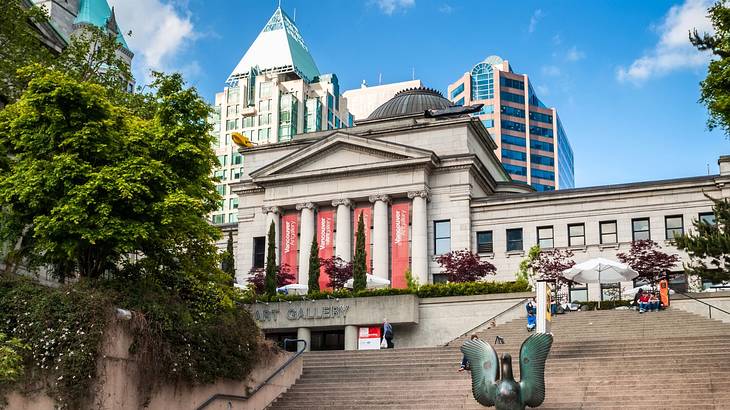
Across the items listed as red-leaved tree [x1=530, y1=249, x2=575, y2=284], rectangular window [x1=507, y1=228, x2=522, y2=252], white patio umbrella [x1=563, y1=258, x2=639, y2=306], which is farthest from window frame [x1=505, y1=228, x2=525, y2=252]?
white patio umbrella [x1=563, y1=258, x2=639, y2=306]

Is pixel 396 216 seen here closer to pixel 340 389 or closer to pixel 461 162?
pixel 461 162

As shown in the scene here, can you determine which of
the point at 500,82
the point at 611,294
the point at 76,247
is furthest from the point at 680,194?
the point at 500,82

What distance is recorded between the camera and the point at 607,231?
5584cm

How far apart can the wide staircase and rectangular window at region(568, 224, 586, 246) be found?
1844 centimetres

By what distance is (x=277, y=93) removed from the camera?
14575 centimetres

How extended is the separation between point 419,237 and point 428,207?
2.36 m

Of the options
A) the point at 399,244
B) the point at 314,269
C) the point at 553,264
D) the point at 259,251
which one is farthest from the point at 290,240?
the point at 553,264

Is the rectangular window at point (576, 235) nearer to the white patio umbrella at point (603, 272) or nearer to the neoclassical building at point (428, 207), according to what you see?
the neoclassical building at point (428, 207)

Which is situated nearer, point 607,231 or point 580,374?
point 580,374

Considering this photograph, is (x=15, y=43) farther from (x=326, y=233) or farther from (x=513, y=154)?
(x=513, y=154)

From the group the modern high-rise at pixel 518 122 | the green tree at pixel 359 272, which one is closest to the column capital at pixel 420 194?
the green tree at pixel 359 272

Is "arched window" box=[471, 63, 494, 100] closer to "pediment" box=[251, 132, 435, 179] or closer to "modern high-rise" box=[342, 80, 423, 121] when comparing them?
"modern high-rise" box=[342, 80, 423, 121]

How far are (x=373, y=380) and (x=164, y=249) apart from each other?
875 cm

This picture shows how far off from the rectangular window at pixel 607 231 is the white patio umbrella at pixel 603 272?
1190 centimetres
